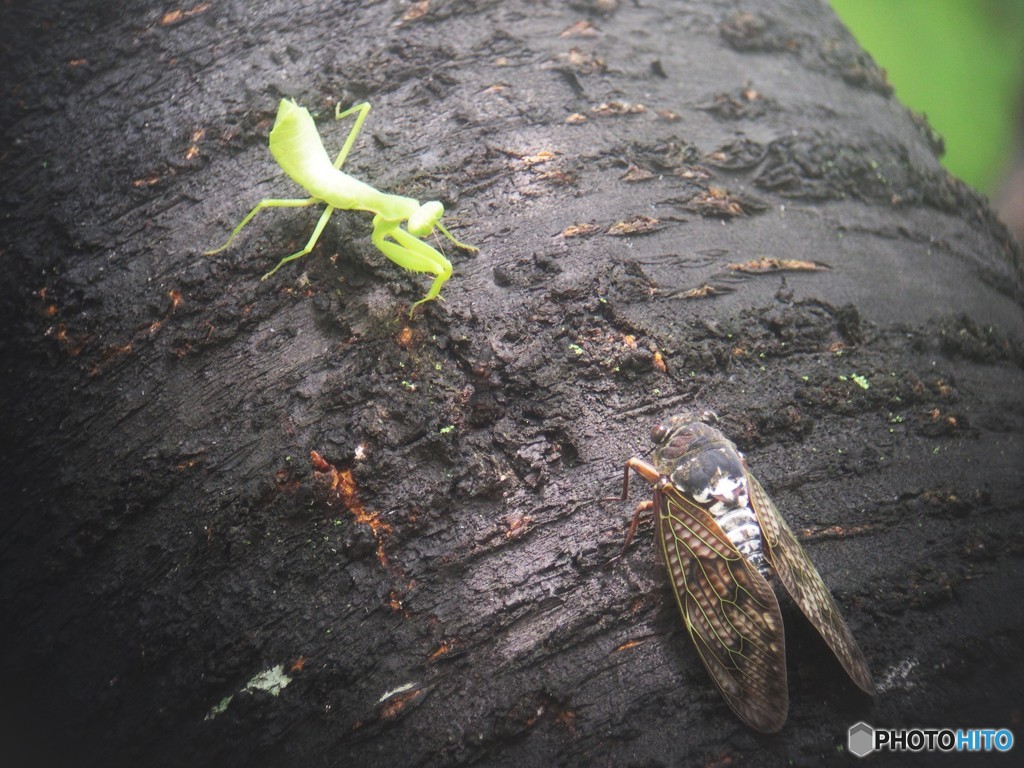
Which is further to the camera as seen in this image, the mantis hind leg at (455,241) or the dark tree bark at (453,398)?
the mantis hind leg at (455,241)

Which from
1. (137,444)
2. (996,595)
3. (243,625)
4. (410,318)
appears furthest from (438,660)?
(996,595)

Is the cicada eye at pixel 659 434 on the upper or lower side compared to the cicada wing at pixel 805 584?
upper

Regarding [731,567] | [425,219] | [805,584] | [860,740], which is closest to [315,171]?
[425,219]

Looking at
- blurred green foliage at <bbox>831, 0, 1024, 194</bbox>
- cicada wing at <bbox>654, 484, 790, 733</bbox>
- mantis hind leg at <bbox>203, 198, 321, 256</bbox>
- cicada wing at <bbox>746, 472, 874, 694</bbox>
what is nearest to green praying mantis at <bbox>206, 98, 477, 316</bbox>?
mantis hind leg at <bbox>203, 198, 321, 256</bbox>

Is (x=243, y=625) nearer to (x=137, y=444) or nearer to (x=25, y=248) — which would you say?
(x=137, y=444)

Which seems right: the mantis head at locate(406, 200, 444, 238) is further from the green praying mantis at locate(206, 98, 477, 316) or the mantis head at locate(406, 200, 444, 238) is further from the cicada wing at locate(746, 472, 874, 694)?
the cicada wing at locate(746, 472, 874, 694)

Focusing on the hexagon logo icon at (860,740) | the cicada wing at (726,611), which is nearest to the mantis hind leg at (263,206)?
the cicada wing at (726,611)

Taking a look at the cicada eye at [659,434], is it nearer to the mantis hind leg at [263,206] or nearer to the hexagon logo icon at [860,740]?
the hexagon logo icon at [860,740]
